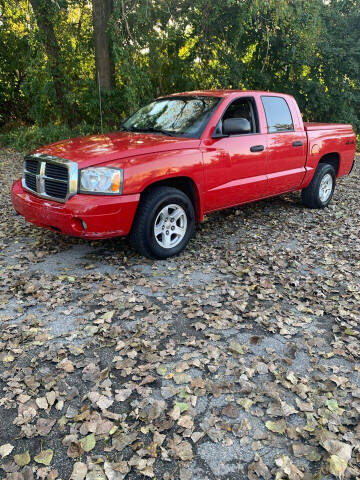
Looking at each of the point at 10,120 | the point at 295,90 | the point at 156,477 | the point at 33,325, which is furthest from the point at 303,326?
the point at 10,120

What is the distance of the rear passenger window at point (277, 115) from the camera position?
19.1 ft

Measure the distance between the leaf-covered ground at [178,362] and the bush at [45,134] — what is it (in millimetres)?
7505

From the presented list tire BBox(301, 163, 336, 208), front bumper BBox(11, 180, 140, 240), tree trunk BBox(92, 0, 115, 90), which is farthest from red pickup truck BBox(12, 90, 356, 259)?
tree trunk BBox(92, 0, 115, 90)

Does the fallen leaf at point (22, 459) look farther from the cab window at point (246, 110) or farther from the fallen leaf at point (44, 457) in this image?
the cab window at point (246, 110)

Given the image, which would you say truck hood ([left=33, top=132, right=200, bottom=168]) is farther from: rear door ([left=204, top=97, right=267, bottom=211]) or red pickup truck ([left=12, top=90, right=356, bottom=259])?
rear door ([left=204, top=97, right=267, bottom=211])

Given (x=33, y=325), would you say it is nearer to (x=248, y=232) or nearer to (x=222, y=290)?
(x=222, y=290)

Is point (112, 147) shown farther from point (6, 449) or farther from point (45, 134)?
point (45, 134)

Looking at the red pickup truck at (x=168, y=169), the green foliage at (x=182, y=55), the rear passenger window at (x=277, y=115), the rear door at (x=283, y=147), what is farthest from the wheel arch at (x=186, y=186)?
the green foliage at (x=182, y=55)

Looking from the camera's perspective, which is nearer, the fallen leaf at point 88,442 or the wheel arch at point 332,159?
the fallen leaf at point 88,442

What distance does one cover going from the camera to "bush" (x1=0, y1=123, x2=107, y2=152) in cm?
1207

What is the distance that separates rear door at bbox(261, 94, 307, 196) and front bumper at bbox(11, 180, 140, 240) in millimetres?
2452

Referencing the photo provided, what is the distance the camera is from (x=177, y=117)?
17.5 ft

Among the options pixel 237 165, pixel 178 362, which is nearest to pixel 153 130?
pixel 237 165

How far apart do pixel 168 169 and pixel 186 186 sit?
0.50 m
